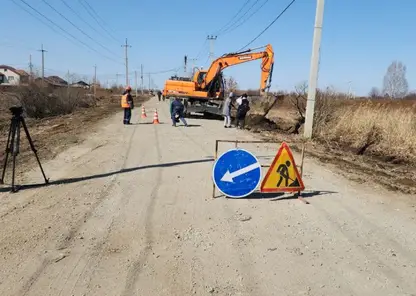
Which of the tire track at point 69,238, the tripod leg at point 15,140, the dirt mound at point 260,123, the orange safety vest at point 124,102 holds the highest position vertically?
the orange safety vest at point 124,102

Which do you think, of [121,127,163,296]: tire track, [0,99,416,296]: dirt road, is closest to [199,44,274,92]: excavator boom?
[0,99,416,296]: dirt road

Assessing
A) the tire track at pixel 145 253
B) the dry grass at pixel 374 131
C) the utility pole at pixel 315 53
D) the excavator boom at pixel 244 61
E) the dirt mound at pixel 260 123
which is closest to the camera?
the tire track at pixel 145 253

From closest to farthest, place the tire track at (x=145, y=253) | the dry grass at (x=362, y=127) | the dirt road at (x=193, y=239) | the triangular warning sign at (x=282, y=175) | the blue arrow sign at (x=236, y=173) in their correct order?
1. the tire track at (x=145, y=253)
2. the dirt road at (x=193, y=239)
3. the blue arrow sign at (x=236, y=173)
4. the triangular warning sign at (x=282, y=175)
5. the dry grass at (x=362, y=127)

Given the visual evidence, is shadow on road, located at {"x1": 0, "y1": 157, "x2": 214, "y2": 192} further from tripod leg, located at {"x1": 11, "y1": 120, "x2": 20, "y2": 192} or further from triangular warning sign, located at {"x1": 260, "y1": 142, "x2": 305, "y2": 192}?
triangular warning sign, located at {"x1": 260, "y1": 142, "x2": 305, "y2": 192}

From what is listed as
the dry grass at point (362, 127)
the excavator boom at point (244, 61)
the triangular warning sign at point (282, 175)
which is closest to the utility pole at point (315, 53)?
the dry grass at point (362, 127)

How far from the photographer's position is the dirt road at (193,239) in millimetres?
3871

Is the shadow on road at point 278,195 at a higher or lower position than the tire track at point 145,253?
higher

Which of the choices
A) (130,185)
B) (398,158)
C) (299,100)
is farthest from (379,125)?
(130,185)

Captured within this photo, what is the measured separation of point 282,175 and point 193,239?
241 cm

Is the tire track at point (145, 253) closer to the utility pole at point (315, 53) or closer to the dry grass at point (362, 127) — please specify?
the dry grass at point (362, 127)

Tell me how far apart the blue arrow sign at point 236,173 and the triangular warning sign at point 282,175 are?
0.72 ft

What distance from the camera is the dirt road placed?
12.7 ft

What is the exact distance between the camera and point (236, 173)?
6.57m

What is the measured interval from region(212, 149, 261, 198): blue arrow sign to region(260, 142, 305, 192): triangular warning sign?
0.22m
